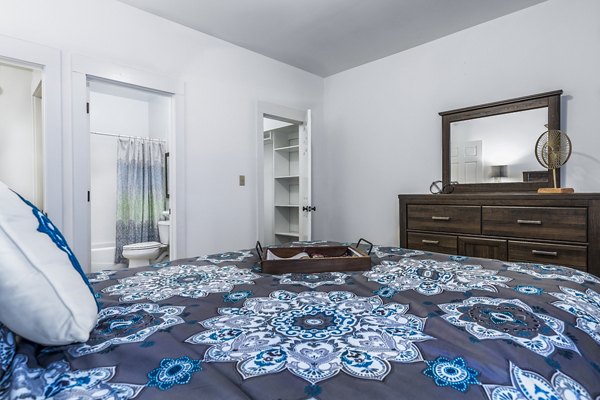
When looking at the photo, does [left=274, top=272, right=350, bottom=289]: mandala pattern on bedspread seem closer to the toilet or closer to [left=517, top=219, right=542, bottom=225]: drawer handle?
[left=517, top=219, right=542, bottom=225]: drawer handle

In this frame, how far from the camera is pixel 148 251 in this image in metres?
4.38

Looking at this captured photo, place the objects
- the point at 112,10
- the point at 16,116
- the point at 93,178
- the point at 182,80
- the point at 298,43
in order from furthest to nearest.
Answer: the point at 93,178
the point at 16,116
the point at 298,43
the point at 182,80
the point at 112,10

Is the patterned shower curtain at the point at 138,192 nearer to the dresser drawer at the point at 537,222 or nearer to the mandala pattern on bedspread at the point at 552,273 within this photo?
the dresser drawer at the point at 537,222

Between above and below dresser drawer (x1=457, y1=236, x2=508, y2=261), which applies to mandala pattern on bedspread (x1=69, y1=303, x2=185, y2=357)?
above

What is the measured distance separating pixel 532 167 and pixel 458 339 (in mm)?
2678

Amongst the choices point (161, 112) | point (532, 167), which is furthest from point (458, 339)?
point (161, 112)

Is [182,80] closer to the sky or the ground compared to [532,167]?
closer to the sky

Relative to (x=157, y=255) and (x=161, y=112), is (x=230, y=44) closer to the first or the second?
(x=161, y=112)

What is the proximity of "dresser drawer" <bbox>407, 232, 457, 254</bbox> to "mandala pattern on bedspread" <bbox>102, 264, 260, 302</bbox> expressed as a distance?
2014mm

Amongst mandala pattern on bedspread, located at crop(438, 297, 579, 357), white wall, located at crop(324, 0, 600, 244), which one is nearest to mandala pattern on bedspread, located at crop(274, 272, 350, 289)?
mandala pattern on bedspread, located at crop(438, 297, 579, 357)

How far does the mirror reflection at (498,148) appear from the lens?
279 cm

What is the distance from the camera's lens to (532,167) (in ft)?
9.15

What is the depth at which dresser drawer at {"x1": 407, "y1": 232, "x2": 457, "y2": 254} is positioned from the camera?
9.26 feet

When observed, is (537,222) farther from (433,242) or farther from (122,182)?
(122,182)
